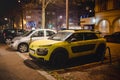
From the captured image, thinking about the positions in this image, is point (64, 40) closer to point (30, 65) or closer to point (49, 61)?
point (49, 61)

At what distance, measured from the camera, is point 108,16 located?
102ft

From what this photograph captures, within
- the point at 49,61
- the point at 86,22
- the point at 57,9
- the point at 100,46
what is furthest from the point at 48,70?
the point at 57,9

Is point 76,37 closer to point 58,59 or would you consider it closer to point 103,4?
point 58,59

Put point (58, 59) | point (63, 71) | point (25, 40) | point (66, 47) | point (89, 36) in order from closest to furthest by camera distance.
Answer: point (63, 71) → point (58, 59) → point (66, 47) → point (89, 36) → point (25, 40)

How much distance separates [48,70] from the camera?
348 inches

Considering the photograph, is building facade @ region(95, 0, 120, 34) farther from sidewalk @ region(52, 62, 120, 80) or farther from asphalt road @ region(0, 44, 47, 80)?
asphalt road @ region(0, 44, 47, 80)

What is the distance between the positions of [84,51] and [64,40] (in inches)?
55.2

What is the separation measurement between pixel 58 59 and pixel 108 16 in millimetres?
23782

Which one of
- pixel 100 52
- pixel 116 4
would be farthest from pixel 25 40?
pixel 116 4

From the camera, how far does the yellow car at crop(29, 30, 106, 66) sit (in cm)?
910

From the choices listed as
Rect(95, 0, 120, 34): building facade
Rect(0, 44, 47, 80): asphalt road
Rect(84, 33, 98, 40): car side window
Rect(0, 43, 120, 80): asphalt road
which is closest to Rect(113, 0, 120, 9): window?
Rect(95, 0, 120, 34): building facade

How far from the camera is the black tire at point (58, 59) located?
9.15 meters

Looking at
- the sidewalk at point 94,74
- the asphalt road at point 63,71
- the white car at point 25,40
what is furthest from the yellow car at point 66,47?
the white car at point 25,40

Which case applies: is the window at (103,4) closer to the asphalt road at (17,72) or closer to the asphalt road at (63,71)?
the asphalt road at (63,71)
